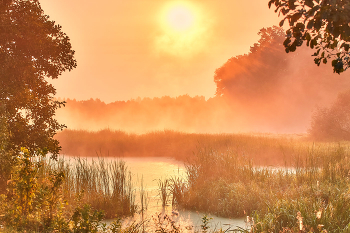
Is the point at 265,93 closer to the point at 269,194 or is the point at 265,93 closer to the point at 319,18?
the point at 269,194

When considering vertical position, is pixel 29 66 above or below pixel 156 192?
above

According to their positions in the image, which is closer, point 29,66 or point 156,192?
point 29,66

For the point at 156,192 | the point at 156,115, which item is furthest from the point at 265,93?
the point at 156,192

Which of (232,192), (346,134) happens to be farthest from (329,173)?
(346,134)

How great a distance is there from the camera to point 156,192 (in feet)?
24.0

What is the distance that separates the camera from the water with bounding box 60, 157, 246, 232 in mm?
5070

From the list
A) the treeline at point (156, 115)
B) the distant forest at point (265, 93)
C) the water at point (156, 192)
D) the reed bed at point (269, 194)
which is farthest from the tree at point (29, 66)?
the treeline at point (156, 115)

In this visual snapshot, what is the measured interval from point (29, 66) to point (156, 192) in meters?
3.98

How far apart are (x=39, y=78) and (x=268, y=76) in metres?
26.3

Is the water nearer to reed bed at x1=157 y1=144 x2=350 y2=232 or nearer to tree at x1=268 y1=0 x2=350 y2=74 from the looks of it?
reed bed at x1=157 y1=144 x2=350 y2=232

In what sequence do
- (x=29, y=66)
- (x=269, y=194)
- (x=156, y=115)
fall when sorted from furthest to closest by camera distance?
(x=156, y=115)
(x=269, y=194)
(x=29, y=66)

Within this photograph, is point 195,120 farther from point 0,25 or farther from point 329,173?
point 0,25

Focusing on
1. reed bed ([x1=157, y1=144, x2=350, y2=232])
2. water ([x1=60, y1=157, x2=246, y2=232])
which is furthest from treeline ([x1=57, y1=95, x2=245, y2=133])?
reed bed ([x1=157, y1=144, x2=350, y2=232])

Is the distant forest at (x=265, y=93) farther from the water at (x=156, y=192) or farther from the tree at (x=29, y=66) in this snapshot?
the tree at (x=29, y=66)
